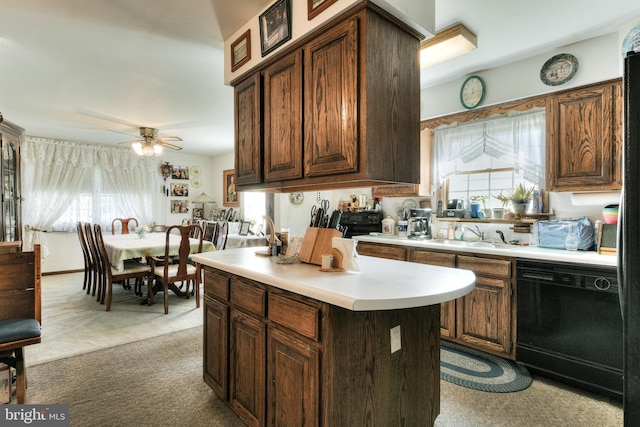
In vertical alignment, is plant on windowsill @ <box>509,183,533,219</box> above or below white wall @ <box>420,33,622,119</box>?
below

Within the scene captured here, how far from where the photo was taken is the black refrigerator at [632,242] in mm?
860

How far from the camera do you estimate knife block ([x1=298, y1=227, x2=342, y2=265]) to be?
185cm

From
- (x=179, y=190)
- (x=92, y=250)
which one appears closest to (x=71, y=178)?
(x=179, y=190)

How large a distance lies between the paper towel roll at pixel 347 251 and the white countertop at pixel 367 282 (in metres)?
0.04

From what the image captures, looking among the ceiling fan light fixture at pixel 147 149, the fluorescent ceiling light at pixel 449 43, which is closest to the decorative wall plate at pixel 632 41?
the fluorescent ceiling light at pixel 449 43

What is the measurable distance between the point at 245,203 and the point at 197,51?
14.0 ft

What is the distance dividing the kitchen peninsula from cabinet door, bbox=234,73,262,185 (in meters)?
0.79

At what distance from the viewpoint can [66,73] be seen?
3.04 metres

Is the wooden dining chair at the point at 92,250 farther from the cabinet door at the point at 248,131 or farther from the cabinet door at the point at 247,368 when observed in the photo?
the cabinet door at the point at 247,368

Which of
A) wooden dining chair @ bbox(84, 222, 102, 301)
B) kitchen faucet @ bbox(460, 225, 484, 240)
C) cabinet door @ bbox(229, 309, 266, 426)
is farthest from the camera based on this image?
wooden dining chair @ bbox(84, 222, 102, 301)

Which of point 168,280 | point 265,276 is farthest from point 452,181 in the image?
point 168,280

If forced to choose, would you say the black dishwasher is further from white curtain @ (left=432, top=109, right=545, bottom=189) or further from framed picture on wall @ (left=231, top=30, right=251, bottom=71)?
framed picture on wall @ (left=231, top=30, right=251, bottom=71)

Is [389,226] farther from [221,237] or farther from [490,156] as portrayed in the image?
[221,237]

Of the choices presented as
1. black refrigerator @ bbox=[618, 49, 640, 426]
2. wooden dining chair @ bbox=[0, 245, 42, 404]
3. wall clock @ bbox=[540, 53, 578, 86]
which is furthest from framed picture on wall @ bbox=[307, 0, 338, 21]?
wooden dining chair @ bbox=[0, 245, 42, 404]
